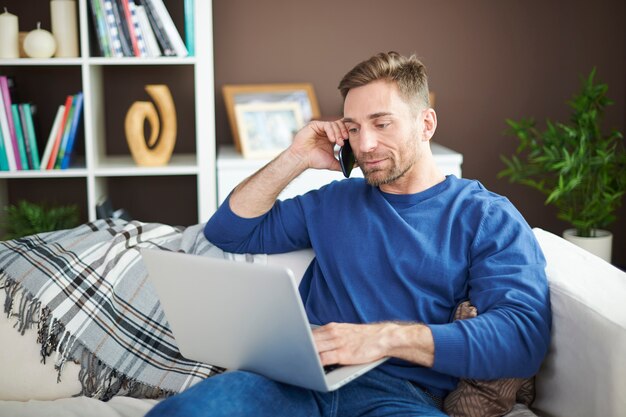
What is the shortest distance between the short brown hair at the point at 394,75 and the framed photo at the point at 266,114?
137 cm

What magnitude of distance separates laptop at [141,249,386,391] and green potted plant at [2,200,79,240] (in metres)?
1.81

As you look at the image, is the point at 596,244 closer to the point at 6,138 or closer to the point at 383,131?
the point at 383,131

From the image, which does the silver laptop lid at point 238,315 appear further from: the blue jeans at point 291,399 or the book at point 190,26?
the book at point 190,26

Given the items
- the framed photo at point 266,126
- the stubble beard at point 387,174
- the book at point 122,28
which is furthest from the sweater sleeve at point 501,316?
the book at point 122,28

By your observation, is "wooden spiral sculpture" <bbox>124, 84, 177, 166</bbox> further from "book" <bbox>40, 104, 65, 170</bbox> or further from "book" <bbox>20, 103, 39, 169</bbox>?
"book" <bbox>20, 103, 39, 169</bbox>

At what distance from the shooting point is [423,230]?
→ 1931 millimetres

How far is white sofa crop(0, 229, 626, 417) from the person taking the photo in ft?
5.15

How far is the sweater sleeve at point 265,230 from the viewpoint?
2109mm

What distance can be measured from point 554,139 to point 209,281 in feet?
7.36

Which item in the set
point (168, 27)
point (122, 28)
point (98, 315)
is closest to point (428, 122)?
point (98, 315)

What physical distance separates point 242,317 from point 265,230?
64cm

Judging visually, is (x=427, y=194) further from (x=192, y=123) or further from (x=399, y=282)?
(x=192, y=123)

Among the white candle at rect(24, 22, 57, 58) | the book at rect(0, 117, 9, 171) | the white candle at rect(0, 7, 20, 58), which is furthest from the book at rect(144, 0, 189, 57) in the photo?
the book at rect(0, 117, 9, 171)

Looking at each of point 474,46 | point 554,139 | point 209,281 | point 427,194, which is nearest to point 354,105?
point 427,194
